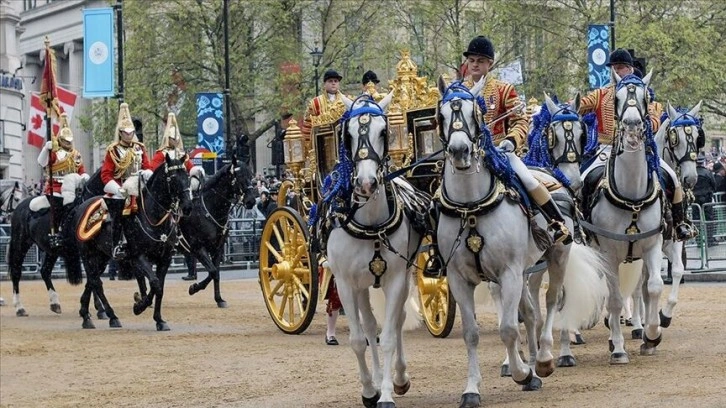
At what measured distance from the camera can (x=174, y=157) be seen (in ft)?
65.6

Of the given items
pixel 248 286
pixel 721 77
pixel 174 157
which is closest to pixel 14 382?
pixel 174 157

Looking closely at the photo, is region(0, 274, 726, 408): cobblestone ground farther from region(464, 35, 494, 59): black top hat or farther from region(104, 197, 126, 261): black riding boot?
region(464, 35, 494, 59): black top hat

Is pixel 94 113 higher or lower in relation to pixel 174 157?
higher

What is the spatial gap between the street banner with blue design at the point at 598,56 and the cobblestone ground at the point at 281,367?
11549 millimetres

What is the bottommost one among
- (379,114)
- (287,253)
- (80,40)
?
(287,253)

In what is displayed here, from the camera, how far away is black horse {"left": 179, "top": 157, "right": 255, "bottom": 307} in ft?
75.2

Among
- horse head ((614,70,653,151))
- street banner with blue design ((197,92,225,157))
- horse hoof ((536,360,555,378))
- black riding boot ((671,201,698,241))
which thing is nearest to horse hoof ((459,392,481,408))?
horse hoof ((536,360,555,378))

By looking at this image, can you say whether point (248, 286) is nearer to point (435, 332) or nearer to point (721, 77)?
point (435, 332)

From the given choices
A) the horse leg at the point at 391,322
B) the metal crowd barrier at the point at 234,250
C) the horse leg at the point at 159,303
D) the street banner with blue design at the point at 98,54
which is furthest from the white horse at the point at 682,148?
the metal crowd barrier at the point at 234,250

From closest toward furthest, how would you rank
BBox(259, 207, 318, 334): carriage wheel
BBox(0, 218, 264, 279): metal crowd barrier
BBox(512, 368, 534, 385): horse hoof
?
BBox(512, 368, 534, 385): horse hoof
BBox(259, 207, 318, 334): carriage wheel
BBox(0, 218, 264, 279): metal crowd barrier

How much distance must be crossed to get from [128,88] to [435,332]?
35879 millimetres

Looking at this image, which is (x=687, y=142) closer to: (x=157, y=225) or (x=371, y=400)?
(x=371, y=400)

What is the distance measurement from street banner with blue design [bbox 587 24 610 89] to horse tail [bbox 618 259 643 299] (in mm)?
18453

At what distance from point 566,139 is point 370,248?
308 centimetres
